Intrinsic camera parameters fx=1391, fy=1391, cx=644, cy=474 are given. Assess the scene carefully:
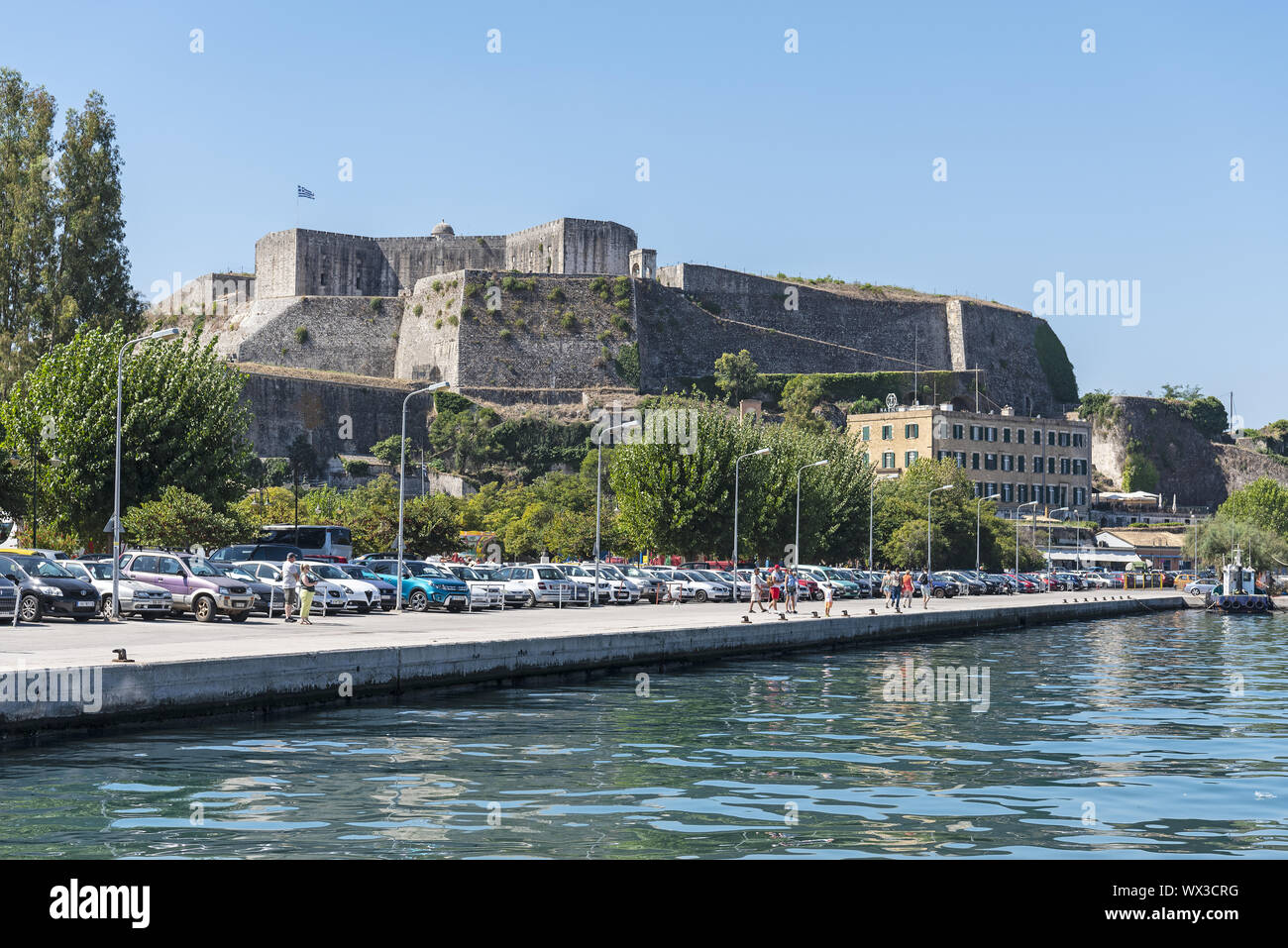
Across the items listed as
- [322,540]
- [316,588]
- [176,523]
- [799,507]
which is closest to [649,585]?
[322,540]

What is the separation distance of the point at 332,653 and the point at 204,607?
1186cm

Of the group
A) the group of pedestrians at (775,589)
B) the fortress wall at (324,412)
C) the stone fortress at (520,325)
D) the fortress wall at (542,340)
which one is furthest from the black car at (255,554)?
the fortress wall at (542,340)

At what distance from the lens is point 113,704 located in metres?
19.3

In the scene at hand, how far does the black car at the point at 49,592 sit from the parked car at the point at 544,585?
766 inches

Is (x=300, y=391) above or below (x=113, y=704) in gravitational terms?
above

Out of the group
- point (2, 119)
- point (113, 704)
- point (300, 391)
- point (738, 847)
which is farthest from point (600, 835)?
point (300, 391)

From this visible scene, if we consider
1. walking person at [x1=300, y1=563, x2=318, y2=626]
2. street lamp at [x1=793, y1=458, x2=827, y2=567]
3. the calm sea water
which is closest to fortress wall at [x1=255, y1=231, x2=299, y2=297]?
street lamp at [x1=793, y1=458, x2=827, y2=567]

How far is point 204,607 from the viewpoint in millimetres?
34062

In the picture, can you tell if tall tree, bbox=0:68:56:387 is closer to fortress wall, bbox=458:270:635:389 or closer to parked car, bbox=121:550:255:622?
parked car, bbox=121:550:255:622

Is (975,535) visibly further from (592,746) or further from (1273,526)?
(592,746)

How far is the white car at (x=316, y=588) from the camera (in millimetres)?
38438

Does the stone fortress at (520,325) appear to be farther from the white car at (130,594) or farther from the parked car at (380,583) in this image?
the white car at (130,594)

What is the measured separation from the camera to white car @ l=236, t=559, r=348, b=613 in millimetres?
38438
